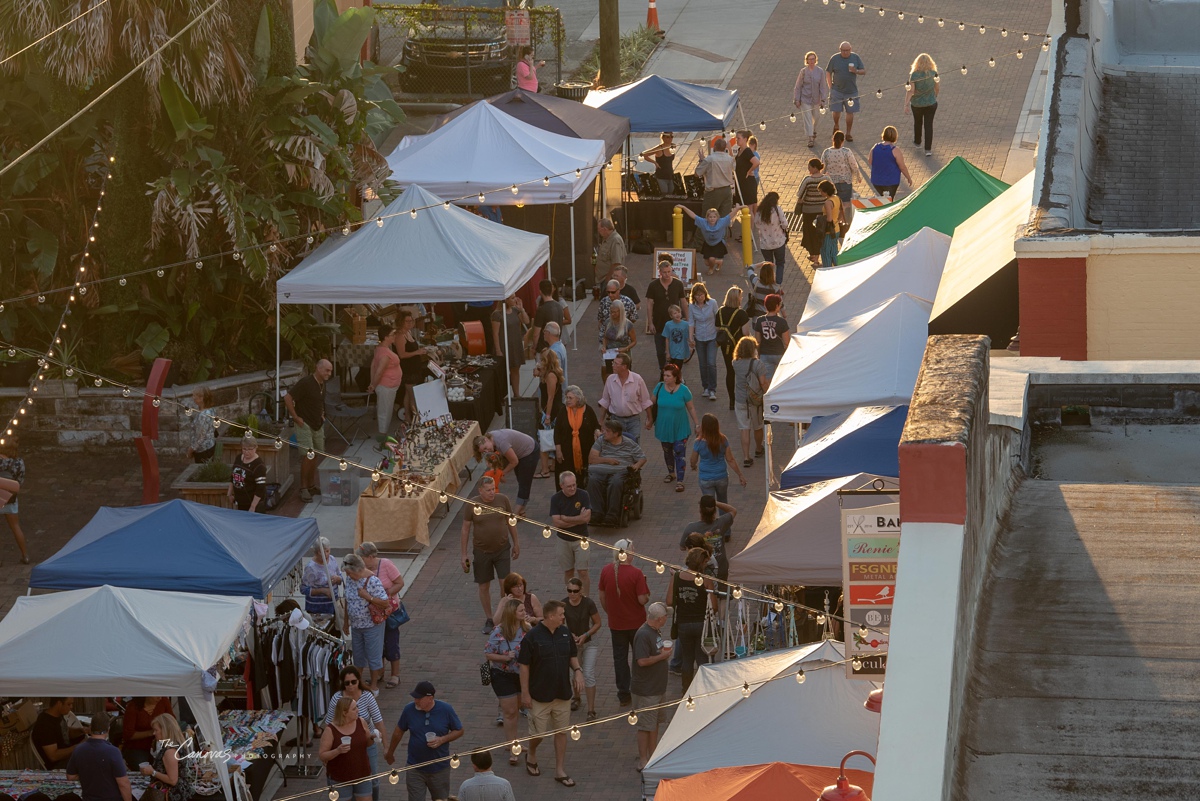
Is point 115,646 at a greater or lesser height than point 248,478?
greater

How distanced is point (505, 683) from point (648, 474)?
588 centimetres

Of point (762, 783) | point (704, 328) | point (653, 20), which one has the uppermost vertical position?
point (653, 20)

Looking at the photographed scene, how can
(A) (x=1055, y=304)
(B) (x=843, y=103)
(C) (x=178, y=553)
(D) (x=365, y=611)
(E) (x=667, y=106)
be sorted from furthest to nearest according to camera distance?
(B) (x=843, y=103) → (E) (x=667, y=106) → (D) (x=365, y=611) → (C) (x=178, y=553) → (A) (x=1055, y=304)

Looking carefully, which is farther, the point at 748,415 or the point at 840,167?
the point at 840,167

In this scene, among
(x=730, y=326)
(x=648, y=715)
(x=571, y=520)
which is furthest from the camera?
(x=730, y=326)

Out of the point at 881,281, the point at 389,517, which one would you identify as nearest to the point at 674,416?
the point at 881,281

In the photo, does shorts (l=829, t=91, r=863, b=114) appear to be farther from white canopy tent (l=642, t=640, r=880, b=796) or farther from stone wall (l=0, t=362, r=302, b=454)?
white canopy tent (l=642, t=640, r=880, b=796)

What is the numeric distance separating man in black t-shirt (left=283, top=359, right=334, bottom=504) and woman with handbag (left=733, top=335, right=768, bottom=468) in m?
4.48

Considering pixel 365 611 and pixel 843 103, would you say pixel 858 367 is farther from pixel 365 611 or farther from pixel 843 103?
pixel 843 103

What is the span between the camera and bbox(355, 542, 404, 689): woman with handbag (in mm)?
14516

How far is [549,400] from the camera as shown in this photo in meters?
19.0

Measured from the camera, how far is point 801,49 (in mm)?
36781

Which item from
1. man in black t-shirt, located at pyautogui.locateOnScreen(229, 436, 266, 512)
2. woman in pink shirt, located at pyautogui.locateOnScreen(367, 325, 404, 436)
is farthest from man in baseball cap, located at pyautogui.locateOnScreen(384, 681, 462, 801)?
woman in pink shirt, located at pyautogui.locateOnScreen(367, 325, 404, 436)

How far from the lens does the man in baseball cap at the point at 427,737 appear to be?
1243cm
